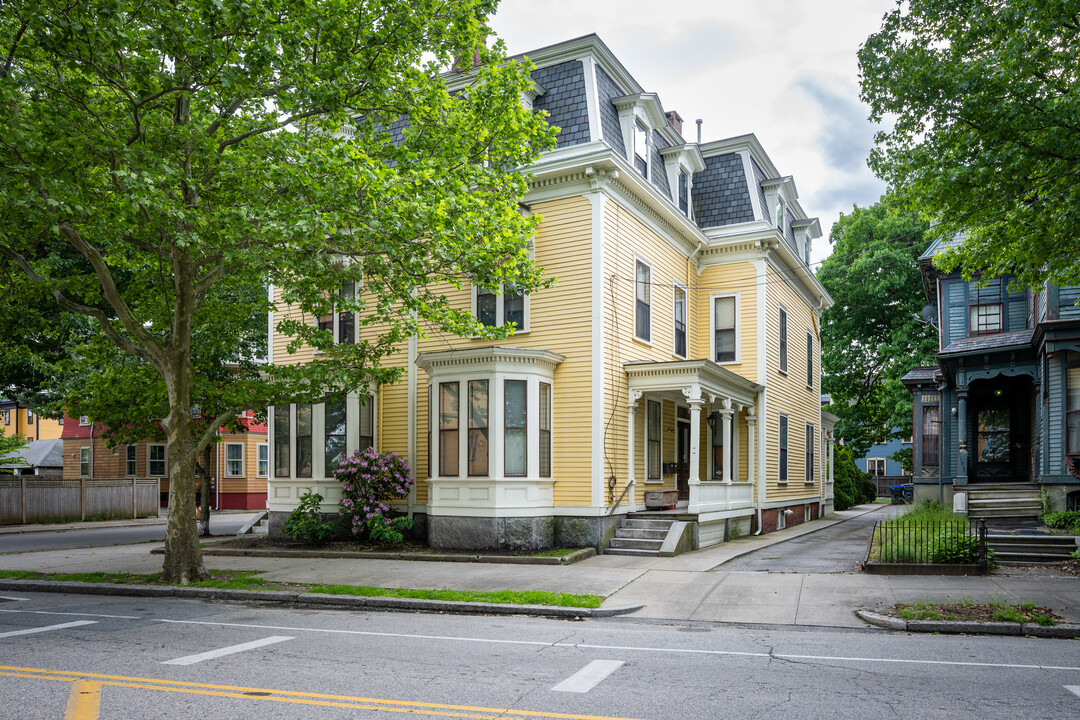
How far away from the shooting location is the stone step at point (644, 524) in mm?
17594

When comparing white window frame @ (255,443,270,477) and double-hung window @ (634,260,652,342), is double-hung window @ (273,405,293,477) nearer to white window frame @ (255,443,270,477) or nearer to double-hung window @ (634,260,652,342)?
double-hung window @ (634,260,652,342)

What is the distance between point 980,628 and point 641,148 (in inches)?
541

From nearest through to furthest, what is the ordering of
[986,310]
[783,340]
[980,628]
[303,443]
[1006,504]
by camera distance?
[980,628] < [303,443] < [1006,504] < [783,340] < [986,310]

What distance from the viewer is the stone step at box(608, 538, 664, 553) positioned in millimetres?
17000

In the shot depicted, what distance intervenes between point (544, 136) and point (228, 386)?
7244 mm

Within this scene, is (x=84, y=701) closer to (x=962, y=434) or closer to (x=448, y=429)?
(x=448, y=429)

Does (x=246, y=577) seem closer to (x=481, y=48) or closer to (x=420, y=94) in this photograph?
(x=420, y=94)

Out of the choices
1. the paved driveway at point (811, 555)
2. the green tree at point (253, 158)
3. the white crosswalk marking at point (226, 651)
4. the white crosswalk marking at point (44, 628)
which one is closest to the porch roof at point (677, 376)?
the paved driveway at point (811, 555)

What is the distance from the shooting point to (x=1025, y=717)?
5816mm

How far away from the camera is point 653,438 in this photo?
19922mm

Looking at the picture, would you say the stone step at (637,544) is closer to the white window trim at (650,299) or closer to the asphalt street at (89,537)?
the white window trim at (650,299)

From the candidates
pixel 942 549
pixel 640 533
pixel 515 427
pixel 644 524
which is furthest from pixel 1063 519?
pixel 515 427

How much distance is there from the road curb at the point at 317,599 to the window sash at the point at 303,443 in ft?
22.0

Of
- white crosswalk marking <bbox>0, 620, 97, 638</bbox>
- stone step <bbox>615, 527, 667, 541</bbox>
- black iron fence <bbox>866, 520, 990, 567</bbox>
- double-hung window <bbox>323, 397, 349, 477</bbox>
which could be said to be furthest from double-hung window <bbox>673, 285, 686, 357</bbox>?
white crosswalk marking <bbox>0, 620, 97, 638</bbox>
